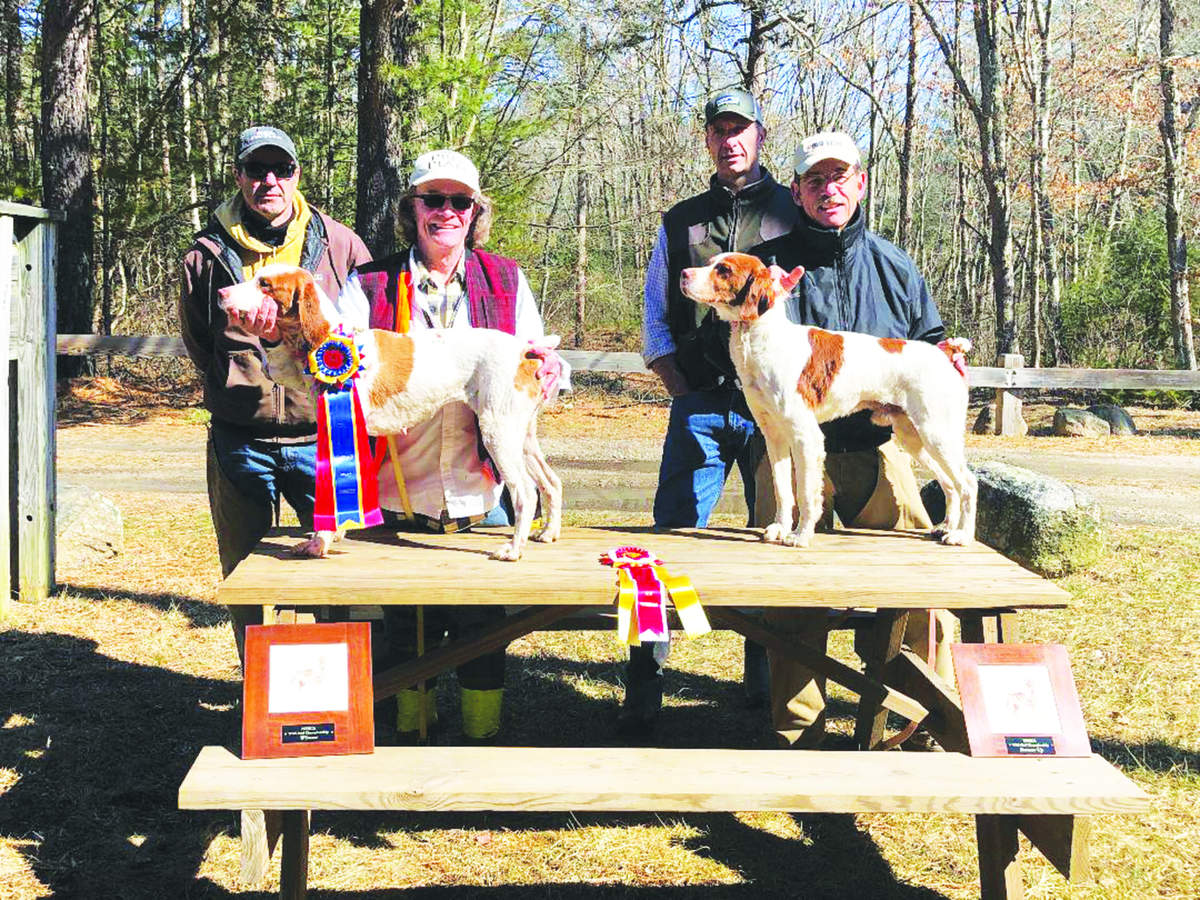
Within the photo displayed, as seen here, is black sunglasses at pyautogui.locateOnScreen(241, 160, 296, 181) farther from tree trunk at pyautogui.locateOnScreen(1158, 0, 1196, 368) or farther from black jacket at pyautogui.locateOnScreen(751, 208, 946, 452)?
tree trunk at pyautogui.locateOnScreen(1158, 0, 1196, 368)

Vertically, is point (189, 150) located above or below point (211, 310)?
above

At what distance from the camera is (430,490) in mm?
3512

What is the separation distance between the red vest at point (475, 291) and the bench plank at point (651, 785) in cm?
149

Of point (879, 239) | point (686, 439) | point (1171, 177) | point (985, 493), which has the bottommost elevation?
point (985, 493)

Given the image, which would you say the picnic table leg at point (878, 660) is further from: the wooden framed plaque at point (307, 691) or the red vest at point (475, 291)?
the wooden framed plaque at point (307, 691)

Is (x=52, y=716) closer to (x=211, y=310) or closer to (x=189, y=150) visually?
(x=211, y=310)

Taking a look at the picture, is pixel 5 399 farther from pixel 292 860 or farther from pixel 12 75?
pixel 12 75

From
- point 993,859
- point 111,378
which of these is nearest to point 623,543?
point 993,859

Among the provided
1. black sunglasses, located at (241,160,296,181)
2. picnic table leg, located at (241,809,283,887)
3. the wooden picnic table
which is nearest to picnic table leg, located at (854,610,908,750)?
the wooden picnic table

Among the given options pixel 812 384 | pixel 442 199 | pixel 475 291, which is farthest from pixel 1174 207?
pixel 442 199

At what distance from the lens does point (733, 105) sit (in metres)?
3.69

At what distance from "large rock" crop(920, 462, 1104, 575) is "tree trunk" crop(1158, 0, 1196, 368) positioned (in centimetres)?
1148

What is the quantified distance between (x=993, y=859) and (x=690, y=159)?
18.7 meters

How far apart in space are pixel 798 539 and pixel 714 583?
1.89 feet
